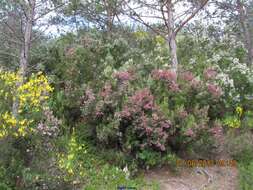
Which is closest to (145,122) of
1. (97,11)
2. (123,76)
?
(123,76)

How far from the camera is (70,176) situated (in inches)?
210

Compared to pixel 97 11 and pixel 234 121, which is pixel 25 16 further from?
pixel 234 121

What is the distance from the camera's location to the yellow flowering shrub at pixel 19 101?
16.4 ft

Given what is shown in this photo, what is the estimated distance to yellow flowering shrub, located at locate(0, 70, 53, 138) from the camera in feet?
16.4

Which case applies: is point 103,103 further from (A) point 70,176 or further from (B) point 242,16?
(B) point 242,16

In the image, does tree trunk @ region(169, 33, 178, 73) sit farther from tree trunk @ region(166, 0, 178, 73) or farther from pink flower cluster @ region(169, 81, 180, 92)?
pink flower cluster @ region(169, 81, 180, 92)

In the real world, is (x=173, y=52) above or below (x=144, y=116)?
above

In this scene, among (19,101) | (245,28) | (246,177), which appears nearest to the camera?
(19,101)

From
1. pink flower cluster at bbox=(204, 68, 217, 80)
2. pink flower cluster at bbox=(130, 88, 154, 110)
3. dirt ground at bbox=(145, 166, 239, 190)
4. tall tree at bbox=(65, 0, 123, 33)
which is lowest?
dirt ground at bbox=(145, 166, 239, 190)

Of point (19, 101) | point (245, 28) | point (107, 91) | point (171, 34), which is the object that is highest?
point (245, 28)

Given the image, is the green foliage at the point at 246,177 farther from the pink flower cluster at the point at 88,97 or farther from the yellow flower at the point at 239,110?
the pink flower cluster at the point at 88,97

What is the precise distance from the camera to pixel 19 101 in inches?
205

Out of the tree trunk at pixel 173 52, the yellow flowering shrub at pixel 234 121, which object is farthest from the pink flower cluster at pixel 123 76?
the yellow flowering shrub at pixel 234 121

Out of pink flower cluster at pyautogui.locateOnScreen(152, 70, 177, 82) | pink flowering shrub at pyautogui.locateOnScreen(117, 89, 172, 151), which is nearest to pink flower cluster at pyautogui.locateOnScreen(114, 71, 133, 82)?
pink flower cluster at pyautogui.locateOnScreen(152, 70, 177, 82)
